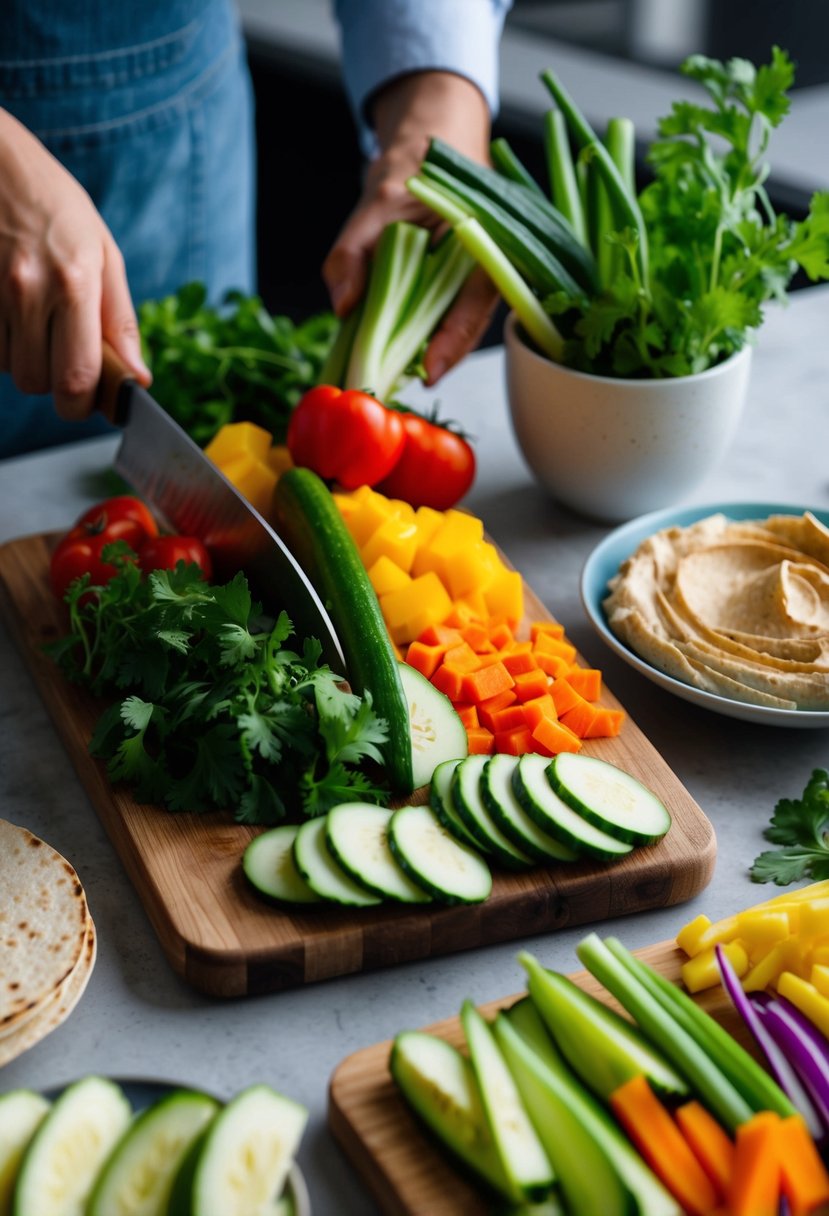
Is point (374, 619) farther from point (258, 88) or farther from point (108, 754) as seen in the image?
point (258, 88)

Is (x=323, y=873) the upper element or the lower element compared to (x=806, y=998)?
lower

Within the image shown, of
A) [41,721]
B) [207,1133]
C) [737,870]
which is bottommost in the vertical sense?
[41,721]

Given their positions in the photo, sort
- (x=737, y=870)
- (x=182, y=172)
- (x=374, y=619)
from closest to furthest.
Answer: (x=737, y=870) < (x=374, y=619) < (x=182, y=172)

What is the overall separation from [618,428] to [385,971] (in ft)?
4.36

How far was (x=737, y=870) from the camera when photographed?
2025 mm

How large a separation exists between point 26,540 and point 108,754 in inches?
31.1

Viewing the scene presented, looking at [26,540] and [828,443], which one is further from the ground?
[828,443]

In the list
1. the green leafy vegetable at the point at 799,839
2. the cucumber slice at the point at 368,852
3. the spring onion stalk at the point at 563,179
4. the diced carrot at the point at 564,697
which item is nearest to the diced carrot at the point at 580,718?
the diced carrot at the point at 564,697

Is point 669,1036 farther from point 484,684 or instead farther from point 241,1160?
point 484,684

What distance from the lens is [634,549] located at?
8.58 ft

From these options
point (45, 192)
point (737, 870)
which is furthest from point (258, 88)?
point (737, 870)

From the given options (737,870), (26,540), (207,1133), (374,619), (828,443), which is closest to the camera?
(207,1133)

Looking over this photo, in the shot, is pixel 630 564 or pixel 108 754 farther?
pixel 630 564

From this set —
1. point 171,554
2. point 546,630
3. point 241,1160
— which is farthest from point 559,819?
point 171,554
